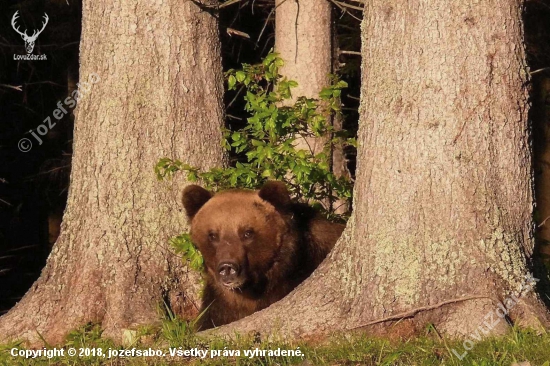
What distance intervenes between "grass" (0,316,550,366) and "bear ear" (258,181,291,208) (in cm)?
135

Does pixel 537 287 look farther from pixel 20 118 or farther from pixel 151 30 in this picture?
pixel 20 118

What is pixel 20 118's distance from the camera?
1516 cm

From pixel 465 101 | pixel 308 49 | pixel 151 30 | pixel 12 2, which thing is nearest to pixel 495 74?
pixel 465 101

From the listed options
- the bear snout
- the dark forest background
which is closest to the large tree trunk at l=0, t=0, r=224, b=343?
the bear snout

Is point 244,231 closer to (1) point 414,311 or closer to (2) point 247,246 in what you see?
(2) point 247,246

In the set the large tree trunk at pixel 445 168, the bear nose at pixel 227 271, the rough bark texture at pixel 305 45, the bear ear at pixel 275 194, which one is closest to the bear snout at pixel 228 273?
the bear nose at pixel 227 271

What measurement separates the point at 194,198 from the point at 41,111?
8756 mm

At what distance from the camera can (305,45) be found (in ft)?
30.8

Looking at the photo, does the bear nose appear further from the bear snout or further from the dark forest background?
the dark forest background

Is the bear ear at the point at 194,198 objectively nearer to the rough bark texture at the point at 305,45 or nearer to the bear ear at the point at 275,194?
the bear ear at the point at 275,194

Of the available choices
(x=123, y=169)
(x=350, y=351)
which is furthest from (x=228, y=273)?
(x=350, y=351)

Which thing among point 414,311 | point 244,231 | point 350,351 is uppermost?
point 244,231

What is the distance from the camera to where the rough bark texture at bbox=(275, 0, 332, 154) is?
9336 millimetres

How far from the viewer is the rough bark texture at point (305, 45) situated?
368 inches
